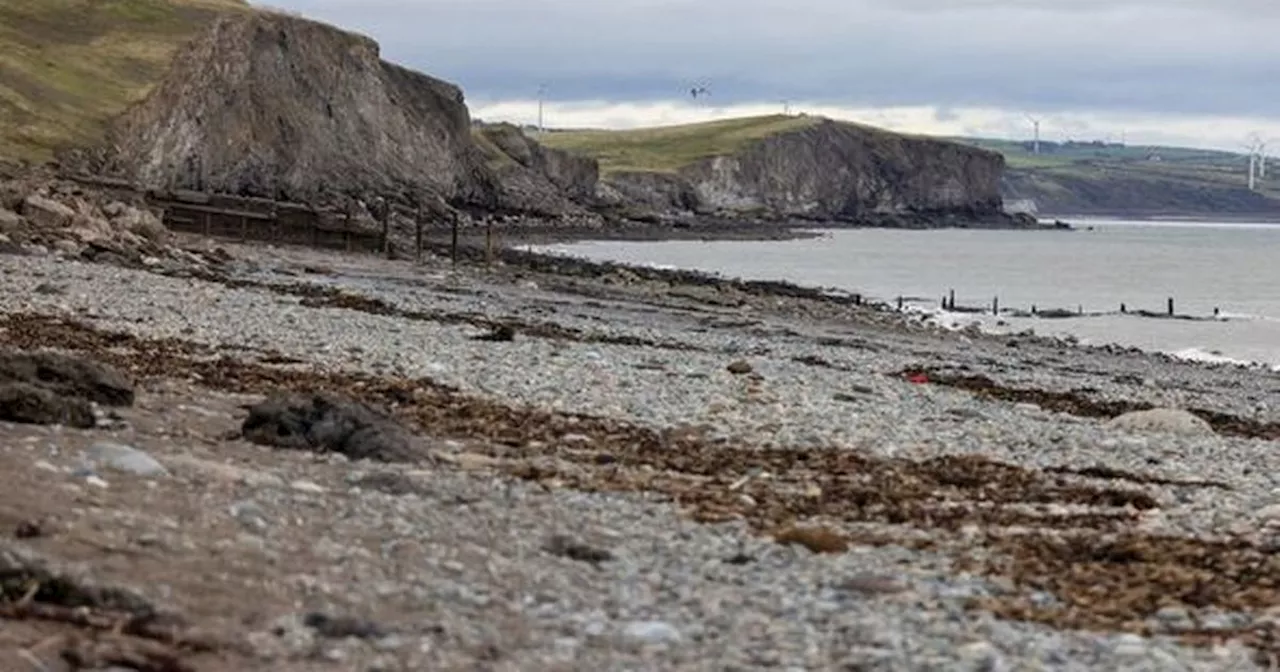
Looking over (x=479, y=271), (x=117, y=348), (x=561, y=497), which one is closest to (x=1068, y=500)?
(x=561, y=497)

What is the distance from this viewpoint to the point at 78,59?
99.9 metres

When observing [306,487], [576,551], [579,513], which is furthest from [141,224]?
[576,551]

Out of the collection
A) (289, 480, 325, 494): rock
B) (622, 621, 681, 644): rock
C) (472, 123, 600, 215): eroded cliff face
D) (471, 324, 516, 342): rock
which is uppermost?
(472, 123, 600, 215): eroded cliff face

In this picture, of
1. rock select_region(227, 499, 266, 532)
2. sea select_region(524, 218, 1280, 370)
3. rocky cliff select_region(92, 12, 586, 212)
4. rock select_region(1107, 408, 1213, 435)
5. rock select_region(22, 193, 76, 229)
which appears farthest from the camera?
rocky cliff select_region(92, 12, 586, 212)

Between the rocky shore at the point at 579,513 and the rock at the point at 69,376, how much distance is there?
0.06 m

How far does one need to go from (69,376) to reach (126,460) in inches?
143

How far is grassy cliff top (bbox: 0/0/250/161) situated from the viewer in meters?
84.8

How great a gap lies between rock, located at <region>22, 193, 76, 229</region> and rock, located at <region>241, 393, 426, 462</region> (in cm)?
2875

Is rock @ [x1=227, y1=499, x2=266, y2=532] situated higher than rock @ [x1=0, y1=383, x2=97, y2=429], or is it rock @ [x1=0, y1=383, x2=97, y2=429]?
rock @ [x1=0, y1=383, x2=97, y2=429]

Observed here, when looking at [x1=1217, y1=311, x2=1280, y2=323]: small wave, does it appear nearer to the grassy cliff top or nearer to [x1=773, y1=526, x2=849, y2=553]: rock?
the grassy cliff top

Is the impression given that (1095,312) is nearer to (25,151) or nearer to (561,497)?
(25,151)

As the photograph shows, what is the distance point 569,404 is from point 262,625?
11781 mm

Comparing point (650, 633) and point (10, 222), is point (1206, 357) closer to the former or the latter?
point (10, 222)

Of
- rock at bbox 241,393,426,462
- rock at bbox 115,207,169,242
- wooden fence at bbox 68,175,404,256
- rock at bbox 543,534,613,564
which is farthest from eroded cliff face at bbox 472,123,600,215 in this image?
rock at bbox 543,534,613,564
